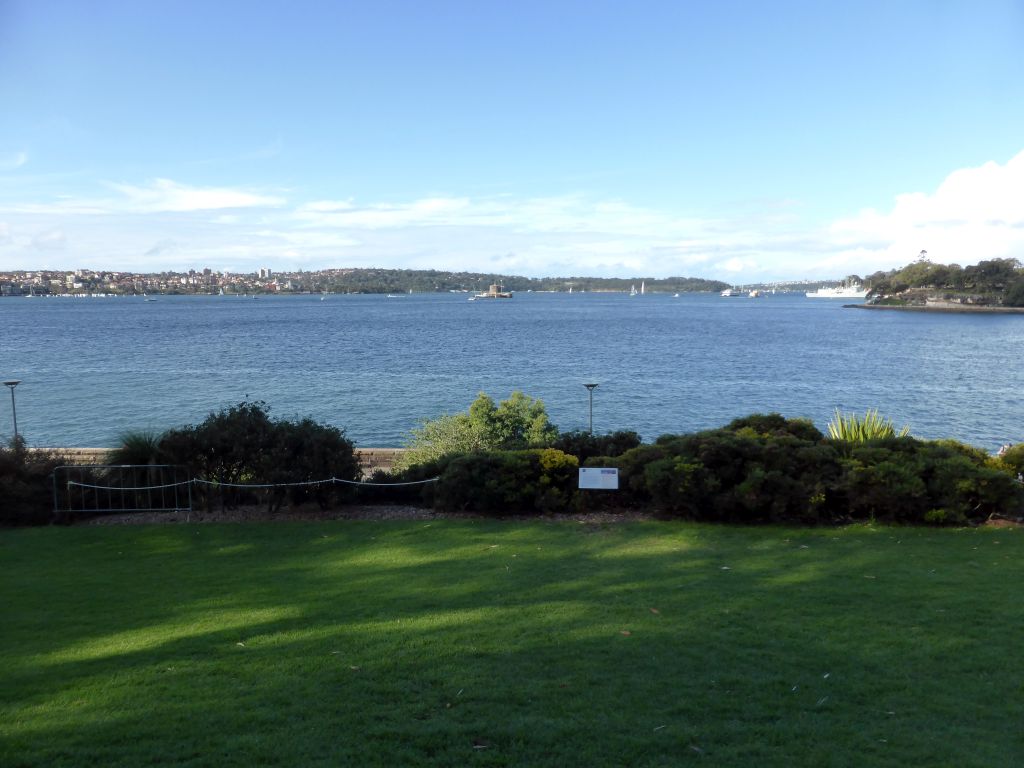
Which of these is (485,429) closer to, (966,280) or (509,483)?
(509,483)

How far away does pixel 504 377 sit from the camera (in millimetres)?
51281

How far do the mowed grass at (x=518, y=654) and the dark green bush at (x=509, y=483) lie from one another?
6.13ft

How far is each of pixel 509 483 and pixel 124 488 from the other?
641 cm

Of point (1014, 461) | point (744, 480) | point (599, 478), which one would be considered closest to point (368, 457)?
point (599, 478)

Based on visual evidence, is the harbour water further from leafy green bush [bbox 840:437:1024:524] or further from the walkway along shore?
leafy green bush [bbox 840:437:1024:524]

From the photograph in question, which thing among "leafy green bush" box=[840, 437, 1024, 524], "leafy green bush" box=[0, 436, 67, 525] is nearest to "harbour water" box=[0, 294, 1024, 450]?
"leafy green bush" box=[0, 436, 67, 525]

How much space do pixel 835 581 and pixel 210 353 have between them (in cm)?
6756

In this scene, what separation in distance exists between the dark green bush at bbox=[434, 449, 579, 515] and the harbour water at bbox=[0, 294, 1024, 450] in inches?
809

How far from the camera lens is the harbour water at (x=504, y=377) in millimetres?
37656

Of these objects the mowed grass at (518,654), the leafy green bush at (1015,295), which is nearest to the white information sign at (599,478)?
the mowed grass at (518,654)

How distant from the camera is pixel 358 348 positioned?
74.7 m

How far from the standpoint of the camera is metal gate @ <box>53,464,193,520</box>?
12.8 m

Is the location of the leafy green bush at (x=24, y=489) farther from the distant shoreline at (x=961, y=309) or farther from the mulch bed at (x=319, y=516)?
the distant shoreline at (x=961, y=309)

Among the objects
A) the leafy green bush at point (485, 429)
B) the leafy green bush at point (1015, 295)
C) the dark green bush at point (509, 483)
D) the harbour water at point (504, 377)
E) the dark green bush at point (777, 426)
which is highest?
the leafy green bush at point (1015, 295)
